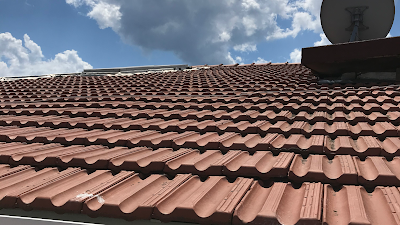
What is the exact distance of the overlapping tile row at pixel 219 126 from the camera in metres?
3.27

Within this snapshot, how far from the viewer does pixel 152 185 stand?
7.92 feet

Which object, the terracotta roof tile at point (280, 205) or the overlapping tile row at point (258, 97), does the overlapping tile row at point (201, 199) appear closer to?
the terracotta roof tile at point (280, 205)

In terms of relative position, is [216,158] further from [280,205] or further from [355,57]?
[355,57]

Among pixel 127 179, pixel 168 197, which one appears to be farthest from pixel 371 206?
pixel 127 179

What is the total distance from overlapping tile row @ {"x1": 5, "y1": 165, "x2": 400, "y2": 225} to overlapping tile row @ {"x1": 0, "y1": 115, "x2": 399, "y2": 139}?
118 cm

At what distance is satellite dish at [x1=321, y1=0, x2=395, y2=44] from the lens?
8109 mm

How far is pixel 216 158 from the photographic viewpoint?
281 centimetres

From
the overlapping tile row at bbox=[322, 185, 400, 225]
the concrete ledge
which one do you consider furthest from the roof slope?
the concrete ledge

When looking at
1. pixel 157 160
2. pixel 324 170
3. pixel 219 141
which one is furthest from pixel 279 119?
pixel 157 160

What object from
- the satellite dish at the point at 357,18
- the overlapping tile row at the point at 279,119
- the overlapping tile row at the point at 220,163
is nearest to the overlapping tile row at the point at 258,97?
the overlapping tile row at the point at 279,119

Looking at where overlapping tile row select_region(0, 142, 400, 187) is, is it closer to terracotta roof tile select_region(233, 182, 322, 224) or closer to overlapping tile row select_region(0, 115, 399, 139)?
terracotta roof tile select_region(233, 182, 322, 224)

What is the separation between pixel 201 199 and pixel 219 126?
168cm

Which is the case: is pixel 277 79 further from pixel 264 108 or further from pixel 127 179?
pixel 127 179

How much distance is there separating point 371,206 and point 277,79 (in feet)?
17.1
